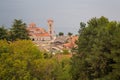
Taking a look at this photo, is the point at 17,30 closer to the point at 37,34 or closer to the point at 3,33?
the point at 3,33

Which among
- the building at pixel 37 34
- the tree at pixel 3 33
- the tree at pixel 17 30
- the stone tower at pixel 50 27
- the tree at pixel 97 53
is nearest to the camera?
the tree at pixel 97 53

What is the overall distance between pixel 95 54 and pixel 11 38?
24.6m

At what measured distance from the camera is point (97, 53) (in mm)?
27266

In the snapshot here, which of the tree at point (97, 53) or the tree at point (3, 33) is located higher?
the tree at point (3, 33)

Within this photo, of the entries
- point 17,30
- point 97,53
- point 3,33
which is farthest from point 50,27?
point 97,53

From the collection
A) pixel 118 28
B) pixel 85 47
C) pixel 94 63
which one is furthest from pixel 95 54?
pixel 85 47

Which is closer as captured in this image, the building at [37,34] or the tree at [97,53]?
the tree at [97,53]

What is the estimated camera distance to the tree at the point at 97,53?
86.4 feet

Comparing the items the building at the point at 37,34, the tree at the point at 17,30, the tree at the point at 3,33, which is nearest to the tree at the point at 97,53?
the tree at the point at 3,33

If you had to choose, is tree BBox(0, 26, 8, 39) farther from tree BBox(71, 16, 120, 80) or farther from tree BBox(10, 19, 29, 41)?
tree BBox(71, 16, 120, 80)

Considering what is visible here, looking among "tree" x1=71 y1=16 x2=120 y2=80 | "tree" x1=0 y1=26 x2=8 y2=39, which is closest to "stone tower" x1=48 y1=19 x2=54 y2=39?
"tree" x1=0 y1=26 x2=8 y2=39

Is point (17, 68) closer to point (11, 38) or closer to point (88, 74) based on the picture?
point (88, 74)

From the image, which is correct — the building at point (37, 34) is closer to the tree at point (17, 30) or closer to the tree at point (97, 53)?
the tree at point (17, 30)

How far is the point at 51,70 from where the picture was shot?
1447 inches
